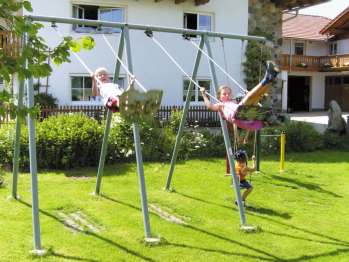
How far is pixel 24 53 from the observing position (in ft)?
10.1

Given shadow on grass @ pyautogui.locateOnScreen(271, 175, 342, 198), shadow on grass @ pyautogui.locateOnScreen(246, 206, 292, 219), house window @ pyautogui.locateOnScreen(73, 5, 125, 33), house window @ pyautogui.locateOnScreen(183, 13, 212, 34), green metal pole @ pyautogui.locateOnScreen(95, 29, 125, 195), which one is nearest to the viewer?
green metal pole @ pyautogui.locateOnScreen(95, 29, 125, 195)

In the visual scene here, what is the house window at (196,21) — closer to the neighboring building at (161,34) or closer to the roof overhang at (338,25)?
the neighboring building at (161,34)

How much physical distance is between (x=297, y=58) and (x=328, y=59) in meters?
2.74

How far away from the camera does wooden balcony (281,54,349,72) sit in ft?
105

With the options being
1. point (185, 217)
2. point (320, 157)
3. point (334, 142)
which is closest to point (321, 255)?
point (185, 217)

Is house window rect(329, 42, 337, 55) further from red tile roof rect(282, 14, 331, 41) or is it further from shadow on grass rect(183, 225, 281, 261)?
shadow on grass rect(183, 225, 281, 261)

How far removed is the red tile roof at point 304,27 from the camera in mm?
34534

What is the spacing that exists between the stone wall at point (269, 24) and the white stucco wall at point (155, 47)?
53 centimetres

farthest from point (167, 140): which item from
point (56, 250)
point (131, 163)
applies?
point (56, 250)

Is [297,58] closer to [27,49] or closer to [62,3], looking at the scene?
[62,3]

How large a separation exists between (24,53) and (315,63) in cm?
3271

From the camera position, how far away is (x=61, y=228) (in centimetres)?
662

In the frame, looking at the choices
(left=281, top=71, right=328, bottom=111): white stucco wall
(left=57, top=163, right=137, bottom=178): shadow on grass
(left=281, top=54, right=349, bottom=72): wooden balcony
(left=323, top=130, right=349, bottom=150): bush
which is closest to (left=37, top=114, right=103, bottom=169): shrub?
(left=57, top=163, right=137, bottom=178): shadow on grass

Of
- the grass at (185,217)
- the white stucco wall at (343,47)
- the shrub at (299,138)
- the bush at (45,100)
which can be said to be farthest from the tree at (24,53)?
the white stucco wall at (343,47)
